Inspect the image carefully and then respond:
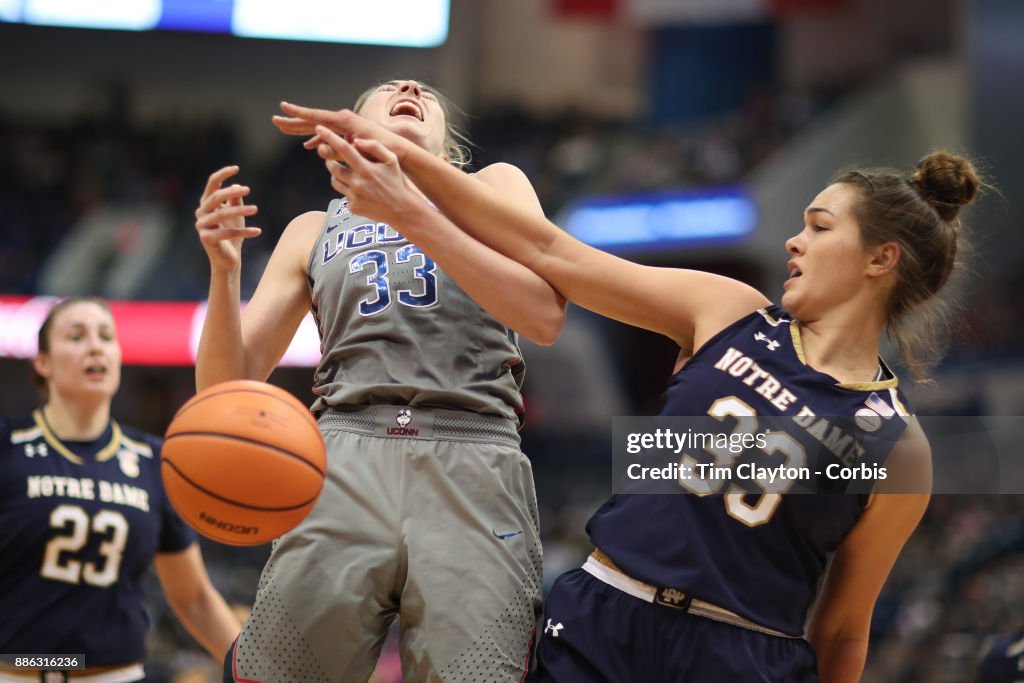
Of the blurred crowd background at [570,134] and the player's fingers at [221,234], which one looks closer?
the player's fingers at [221,234]

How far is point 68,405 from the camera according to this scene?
471 cm

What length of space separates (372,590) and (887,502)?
4.22 feet

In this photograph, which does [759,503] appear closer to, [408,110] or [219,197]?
[408,110]

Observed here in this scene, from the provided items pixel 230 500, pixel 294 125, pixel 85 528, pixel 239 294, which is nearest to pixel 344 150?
pixel 294 125

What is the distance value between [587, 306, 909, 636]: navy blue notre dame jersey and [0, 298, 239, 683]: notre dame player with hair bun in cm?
237

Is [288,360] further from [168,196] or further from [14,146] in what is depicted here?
[14,146]

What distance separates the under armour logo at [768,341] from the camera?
2.88 metres

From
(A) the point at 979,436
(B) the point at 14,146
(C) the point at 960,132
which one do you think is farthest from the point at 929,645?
(B) the point at 14,146

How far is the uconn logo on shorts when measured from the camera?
2896 millimetres

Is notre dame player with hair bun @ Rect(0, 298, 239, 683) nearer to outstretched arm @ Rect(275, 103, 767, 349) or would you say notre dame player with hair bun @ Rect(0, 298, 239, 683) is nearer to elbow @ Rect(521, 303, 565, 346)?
outstretched arm @ Rect(275, 103, 767, 349)

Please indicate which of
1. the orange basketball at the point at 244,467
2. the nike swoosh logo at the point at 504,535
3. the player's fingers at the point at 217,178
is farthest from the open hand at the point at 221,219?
the nike swoosh logo at the point at 504,535

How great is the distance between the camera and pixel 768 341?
114 inches

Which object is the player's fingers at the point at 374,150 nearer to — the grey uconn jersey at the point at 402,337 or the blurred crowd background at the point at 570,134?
the grey uconn jersey at the point at 402,337

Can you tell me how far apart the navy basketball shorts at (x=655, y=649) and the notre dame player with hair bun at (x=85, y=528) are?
2.24 metres
